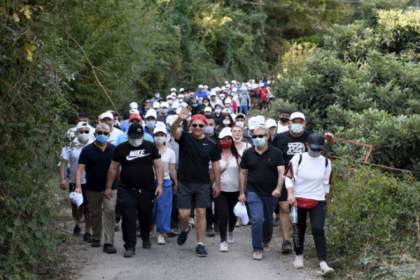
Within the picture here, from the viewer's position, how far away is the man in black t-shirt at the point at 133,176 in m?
10.5

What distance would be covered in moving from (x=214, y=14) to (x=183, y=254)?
34.5 m

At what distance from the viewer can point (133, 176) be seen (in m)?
10.6

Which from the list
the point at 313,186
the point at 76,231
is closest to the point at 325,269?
the point at 313,186

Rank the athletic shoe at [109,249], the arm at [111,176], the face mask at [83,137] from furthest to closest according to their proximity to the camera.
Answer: the face mask at [83,137] < the athletic shoe at [109,249] < the arm at [111,176]

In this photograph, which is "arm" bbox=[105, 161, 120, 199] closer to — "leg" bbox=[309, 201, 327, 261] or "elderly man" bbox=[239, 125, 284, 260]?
"elderly man" bbox=[239, 125, 284, 260]

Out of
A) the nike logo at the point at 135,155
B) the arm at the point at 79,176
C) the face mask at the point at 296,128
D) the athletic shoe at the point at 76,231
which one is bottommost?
the athletic shoe at the point at 76,231

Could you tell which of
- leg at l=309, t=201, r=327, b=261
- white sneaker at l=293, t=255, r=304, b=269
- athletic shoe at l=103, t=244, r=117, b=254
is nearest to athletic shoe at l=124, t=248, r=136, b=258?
athletic shoe at l=103, t=244, r=117, b=254

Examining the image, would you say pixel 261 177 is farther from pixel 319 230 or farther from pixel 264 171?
pixel 319 230

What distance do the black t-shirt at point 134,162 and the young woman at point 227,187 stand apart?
1.28m

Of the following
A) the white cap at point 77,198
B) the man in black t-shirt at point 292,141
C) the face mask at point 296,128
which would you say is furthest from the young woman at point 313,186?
the white cap at point 77,198

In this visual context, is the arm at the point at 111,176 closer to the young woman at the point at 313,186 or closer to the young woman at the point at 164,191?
the young woman at the point at 164,191

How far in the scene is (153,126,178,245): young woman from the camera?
1140 centimetres

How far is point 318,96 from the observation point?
1700 cm

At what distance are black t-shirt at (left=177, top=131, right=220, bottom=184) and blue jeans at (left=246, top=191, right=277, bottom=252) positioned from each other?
0.73 m
